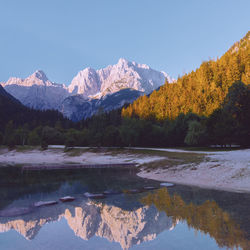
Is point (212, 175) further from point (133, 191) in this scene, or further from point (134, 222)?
point (134, 222)

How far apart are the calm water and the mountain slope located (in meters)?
84.0

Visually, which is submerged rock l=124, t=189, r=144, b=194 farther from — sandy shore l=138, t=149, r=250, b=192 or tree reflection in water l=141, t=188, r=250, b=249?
sandy shore l=138, t=149, r=250, b=192

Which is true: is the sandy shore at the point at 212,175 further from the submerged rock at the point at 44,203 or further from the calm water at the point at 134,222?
the submerged rock at the point at 44,203

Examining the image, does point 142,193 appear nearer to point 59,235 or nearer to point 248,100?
point 59,235

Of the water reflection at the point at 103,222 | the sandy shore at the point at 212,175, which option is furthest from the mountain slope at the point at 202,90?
the water reflection at the point at 103,222

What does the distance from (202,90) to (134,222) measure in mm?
111982

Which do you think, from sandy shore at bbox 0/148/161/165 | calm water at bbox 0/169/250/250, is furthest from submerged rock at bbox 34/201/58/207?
sandy shore at bbox 0/148/161/165

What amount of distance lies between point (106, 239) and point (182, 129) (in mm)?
69586

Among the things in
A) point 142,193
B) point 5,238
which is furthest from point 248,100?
point 5,238

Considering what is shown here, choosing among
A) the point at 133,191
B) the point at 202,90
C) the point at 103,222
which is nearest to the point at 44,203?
the point at 103,222

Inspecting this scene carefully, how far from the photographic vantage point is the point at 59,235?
441 inches

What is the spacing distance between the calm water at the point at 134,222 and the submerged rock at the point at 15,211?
8 cm

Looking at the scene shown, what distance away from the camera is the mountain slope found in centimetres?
10156

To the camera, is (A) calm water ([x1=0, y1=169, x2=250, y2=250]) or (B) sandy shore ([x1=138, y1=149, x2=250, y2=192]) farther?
(B) sandy shore ([x1=138, y1=149, x2=250, y2=192])
